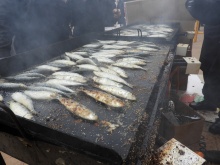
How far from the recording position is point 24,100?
2.14m

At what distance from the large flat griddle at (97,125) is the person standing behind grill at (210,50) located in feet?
7.61

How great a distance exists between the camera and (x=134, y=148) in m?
1.49

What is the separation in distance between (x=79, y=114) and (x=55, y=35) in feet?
15.6

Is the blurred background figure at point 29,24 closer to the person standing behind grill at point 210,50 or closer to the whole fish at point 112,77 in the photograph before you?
the whole fish at point 112,77

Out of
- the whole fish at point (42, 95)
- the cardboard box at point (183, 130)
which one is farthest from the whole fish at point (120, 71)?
the cardboard box at point (183, 130)

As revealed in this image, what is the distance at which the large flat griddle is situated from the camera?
1.26 metres

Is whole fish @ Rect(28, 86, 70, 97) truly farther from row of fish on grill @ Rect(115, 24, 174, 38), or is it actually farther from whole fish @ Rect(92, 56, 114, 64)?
row of fish on grill @ Rect(115, 24, 174, 38)

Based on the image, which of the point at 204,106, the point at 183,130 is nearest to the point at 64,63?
the point at 183,130

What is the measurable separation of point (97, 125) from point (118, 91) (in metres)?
0.64

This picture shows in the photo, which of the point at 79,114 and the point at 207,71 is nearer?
the point at 79,114

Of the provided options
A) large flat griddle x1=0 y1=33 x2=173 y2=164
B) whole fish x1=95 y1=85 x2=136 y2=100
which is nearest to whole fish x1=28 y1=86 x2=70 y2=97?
large flat griddle x1=0 y1=33 x2=173 y2=164

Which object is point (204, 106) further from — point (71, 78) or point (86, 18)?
point (86, 18)

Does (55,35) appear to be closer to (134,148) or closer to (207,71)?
(207,71)

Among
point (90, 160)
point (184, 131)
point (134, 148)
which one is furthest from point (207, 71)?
point (90, 160)
